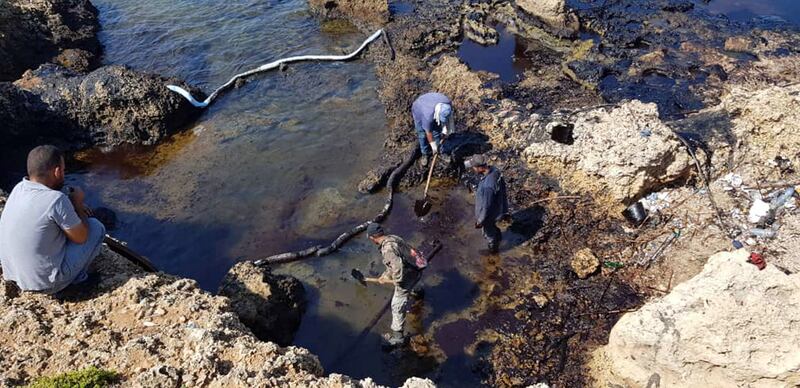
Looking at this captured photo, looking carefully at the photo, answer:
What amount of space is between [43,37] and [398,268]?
15.5 meters

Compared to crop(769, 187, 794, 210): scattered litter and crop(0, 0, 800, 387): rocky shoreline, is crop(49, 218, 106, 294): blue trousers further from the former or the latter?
crop(769, 187, 794, 210): scattered litter

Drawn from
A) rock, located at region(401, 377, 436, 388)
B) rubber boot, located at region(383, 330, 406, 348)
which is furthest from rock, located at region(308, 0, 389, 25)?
rock, located at region(401, 377, 436, 388)

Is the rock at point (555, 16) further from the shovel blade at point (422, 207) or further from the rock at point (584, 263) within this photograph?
the rock at point (584, 263)

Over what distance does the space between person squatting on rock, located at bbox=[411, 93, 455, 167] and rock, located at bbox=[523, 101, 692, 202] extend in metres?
1.78

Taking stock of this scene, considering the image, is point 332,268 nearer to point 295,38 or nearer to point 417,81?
point 417,81

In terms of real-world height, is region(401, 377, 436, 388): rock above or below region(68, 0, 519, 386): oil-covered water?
above

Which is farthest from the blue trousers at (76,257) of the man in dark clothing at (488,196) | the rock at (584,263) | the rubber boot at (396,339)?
the rock at (584,263)

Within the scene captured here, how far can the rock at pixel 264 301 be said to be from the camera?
7.46 m

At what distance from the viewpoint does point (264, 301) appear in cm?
764

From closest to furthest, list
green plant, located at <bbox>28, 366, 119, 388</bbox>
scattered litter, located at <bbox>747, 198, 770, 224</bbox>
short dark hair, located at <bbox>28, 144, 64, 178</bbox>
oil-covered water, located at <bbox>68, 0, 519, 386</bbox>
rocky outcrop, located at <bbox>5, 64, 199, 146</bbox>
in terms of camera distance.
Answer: green plant, located at <bbox>28, 366, 119, 388</bbox>
short dark hair, located at <bbox>28, 144, 64, 178</bbox>
scattered litter, located at <bbox>747, 198, 770, 224</bbox>
oil-covered water, located at <bbox>68, 0, 519, 386</bbox>
rocky outcrop, located at <bbox>5, 64, 199, 146</bbox>

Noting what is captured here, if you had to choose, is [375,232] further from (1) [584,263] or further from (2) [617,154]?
(2) [617,154]

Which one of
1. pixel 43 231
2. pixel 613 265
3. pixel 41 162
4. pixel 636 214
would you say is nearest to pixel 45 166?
Answer: pixel 41 162

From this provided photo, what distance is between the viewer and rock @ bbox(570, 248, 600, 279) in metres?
8.28

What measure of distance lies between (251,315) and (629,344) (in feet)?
17.1
